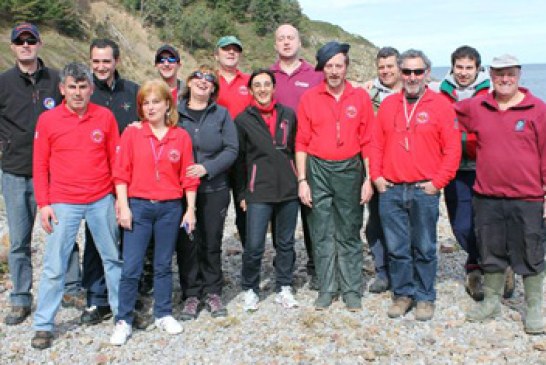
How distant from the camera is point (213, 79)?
5.82m

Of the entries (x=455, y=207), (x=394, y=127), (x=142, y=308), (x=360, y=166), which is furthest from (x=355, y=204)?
(x=142, y=308)

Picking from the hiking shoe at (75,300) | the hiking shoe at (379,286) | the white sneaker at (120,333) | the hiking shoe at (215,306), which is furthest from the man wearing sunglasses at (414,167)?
the hiking shoe at (75,300)

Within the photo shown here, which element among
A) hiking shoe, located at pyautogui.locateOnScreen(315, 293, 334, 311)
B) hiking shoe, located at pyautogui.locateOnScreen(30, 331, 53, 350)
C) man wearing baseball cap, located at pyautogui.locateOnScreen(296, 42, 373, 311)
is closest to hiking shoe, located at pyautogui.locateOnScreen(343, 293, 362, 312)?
man wearing baseball cap, located at pyautogui.locateOnScreen(296, 42, 373, 311)

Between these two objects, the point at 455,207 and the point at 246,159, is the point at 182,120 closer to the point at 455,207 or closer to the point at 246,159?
the point at 246,159

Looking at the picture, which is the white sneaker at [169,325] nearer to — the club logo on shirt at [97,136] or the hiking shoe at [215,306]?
the hiking shoe at [215,306]

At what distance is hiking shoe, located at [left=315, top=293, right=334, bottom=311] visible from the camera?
6238 mm

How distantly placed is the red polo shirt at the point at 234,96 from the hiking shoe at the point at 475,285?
3460 millimetres

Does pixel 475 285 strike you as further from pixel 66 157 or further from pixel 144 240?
pixel 66 157

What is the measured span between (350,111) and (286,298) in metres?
2.26

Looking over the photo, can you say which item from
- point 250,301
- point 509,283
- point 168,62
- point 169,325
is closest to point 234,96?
point 168,62

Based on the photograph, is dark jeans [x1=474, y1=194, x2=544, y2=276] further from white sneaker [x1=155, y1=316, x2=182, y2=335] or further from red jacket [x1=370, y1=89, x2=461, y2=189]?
white sneaker [x1=155, y1=316, x2=182, y2=335]

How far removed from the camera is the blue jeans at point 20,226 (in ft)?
19.2

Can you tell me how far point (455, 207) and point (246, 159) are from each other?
2586mm

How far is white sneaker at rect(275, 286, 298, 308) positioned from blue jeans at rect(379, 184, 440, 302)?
45.9 inches
